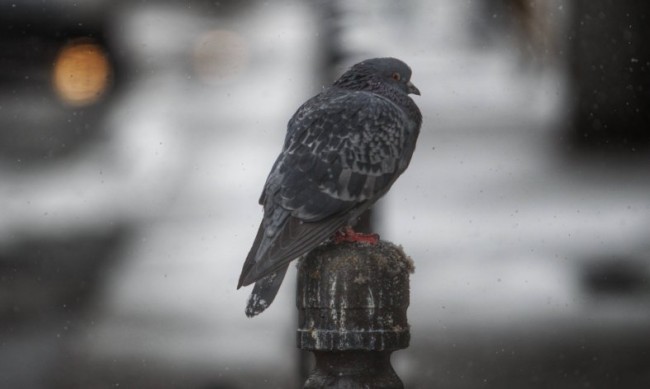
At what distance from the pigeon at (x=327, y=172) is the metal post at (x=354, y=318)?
14 cm

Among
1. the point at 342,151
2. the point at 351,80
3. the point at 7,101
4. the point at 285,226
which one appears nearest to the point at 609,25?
the point at 351,80

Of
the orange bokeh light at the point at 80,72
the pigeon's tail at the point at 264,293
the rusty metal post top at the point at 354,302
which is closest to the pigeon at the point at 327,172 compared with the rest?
the pigeon's tail at the point at 264,293

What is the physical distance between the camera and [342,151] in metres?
2.28

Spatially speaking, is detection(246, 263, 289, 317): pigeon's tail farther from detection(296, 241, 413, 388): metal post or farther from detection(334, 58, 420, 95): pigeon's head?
detection(334, 58, 420, 95): pigeon's head

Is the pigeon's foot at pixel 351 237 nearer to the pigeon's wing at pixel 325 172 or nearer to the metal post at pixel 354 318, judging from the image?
the pigeon's wing at pixel 325 172

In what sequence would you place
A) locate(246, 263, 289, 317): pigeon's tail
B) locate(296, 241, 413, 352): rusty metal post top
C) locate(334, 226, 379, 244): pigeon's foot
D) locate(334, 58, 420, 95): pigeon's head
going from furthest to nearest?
locate(334, 58, 420, 95): pigeon's head
locate(334, 226, 379, 244): pigeon's foot
locate(246, 263, 289, 317): pigeon's tail
locate(296, 241, 413, 352): rusty metal post top

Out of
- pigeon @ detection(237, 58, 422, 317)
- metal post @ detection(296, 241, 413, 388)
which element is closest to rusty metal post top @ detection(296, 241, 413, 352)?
metal post @ detection(296, 241, 413, 388)

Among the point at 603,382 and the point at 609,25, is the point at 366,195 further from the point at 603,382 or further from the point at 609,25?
the point at 603,382

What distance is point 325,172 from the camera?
2.23m

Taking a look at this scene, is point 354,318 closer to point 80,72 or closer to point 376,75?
point 376,75

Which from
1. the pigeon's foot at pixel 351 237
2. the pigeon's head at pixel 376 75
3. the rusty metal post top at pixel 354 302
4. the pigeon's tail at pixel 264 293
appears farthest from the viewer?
the pigeon's head at pixel 376 75

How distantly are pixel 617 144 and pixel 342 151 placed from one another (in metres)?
2.37

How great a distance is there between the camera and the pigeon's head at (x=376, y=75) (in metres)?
2.57

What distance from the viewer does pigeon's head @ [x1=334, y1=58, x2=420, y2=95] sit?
2.57 m
